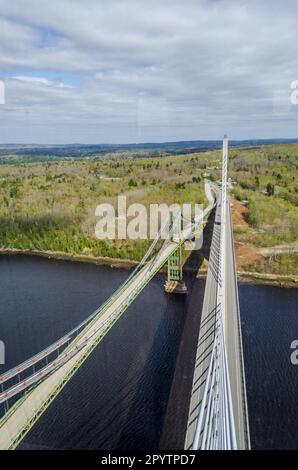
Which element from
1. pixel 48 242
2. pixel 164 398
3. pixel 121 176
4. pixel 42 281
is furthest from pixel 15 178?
pixel 164 398

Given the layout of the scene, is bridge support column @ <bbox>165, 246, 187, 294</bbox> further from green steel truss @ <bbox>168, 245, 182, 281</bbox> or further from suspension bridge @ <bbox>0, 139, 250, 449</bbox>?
suspension bridge @ <bbox>0, 139, 250, 449</bbox>

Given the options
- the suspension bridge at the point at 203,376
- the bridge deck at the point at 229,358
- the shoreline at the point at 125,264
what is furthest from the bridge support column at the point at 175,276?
the bridge deck at the point at 229,358

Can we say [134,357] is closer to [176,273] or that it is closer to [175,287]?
[175,287]

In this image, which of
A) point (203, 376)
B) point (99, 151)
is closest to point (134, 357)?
point (203, 376)

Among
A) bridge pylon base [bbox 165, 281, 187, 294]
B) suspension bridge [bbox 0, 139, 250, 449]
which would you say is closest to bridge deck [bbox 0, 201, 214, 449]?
suspension bridge [bbox 0, 139, 250, 449]

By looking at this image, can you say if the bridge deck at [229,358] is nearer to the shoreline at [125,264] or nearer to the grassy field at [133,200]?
the shoreline at [125,264]
